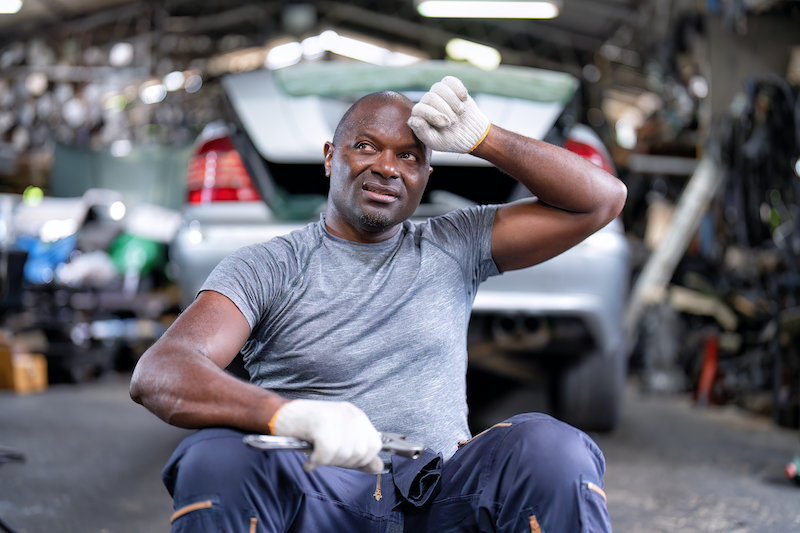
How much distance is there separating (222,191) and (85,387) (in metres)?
3.07

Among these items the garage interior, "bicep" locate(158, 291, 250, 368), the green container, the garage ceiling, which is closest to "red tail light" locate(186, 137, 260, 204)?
the garage interior

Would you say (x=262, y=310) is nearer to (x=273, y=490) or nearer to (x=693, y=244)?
(x=273, y=490)

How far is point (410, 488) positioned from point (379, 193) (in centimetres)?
65

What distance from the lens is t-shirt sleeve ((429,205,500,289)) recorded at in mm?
1678

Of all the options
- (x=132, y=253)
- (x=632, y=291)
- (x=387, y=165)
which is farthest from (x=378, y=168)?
(x=632, y=291)

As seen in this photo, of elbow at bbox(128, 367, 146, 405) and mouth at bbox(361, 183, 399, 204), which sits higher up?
mouth at bbox(361, 183, 399, 204)

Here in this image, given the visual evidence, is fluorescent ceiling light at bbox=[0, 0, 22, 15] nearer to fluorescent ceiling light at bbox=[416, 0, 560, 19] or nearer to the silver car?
fluorescent ceiling light at bbox=[416, 0, 560, 19]

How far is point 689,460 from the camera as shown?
9.71 ft

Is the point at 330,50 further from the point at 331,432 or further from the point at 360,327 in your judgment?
the point at 331,432

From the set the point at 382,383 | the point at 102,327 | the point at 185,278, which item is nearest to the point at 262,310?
the point at 382,383

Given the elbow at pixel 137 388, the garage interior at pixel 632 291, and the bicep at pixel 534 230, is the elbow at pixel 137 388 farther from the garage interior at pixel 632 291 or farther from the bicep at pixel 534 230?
the garage interior at pixel 632 291

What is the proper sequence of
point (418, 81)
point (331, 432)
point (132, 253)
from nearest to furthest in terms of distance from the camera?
point (331, 432) → point (418, 81) → point (132, 253)

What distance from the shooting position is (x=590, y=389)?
9.48 feet

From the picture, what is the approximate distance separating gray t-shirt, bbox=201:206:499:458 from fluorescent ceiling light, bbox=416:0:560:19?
648 centimetres
